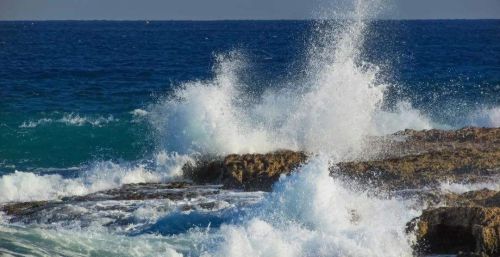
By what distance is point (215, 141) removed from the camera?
17625 millimetres

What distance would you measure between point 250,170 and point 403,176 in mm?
2578

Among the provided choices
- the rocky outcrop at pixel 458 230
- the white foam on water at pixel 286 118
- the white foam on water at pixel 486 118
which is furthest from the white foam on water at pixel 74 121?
the rocky outcrop at pixel 458 230

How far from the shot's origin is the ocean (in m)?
11.0

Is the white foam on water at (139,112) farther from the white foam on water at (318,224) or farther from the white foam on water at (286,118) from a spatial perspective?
the white foam on water at (318,224)

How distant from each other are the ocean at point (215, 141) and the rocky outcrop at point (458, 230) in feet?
0.90

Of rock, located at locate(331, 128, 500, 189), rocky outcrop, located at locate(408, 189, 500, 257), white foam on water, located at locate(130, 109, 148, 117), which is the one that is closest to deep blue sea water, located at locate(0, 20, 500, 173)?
white foam on water, located at locate(130, 109, 148, 117)

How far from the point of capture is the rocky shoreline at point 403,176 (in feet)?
34.3

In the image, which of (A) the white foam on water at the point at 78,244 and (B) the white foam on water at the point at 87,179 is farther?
(B) the white foam on water at the point at 87,179

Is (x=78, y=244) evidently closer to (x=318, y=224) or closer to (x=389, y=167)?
(x=318, y=224)

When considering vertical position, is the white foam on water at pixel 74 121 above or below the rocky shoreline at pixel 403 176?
above

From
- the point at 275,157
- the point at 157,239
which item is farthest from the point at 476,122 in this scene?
the point at 157,239

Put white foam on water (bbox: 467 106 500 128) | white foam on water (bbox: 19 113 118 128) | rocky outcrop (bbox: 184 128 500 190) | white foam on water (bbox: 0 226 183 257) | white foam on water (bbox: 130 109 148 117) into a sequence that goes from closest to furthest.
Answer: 1. white foam on water (bbox: 0 226 183 257)
2. rocky outcrop (bbox: 184 128 500 190)
3. white foam on water (bbox: 467 106 500 128)
4. white foam on water (bbox: 19 113 118 128)
5. white foam on water (bbox: 130 109 148 117)

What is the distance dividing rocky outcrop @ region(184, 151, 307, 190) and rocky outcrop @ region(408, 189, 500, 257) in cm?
420

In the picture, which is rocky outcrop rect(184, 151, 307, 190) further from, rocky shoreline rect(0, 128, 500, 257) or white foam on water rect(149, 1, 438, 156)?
white foam on water rect(149, 1, 438, 156)
